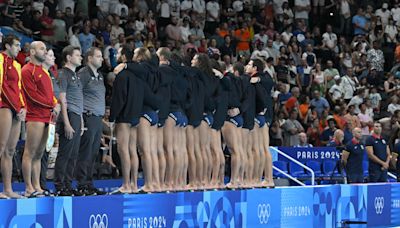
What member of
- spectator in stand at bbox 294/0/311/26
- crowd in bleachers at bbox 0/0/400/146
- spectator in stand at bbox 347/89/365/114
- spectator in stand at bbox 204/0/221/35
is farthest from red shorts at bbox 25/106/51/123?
spectator in stand at bbox 294/0/311/26

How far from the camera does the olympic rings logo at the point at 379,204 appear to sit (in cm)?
2162

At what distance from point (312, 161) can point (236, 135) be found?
6.25 metres

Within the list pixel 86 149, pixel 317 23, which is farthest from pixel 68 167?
pixel 317 23

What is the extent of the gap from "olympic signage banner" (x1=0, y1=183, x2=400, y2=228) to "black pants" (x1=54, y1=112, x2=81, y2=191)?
871 mm

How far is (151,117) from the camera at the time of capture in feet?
50.3

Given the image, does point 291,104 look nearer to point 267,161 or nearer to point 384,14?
point 384,14

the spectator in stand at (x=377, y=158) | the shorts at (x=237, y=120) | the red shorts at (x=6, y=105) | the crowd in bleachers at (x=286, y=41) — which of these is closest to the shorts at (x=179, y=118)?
the shorts at (x=237, y=120)

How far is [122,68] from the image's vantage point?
15219mm

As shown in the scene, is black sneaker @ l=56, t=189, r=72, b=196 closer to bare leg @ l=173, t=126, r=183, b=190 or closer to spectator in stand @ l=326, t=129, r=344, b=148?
bare leg @ l=173, t=126, r=183, b=190

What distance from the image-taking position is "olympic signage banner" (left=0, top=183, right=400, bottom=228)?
40.6 ft

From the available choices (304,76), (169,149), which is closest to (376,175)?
(304,76)

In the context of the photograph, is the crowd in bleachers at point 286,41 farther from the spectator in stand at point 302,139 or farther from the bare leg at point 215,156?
the bare leg at point 215,156

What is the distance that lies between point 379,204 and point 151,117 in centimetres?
791

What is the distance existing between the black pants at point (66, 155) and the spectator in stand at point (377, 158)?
9.96 m
